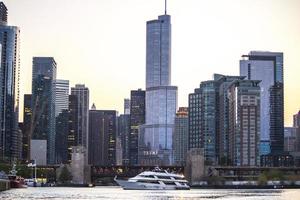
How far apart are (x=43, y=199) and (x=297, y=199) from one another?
4353 cm

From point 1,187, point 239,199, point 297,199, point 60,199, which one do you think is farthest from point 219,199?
point 1,187

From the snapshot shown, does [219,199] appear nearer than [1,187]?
Yes

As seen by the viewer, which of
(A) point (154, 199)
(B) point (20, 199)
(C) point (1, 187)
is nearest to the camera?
(B) point (20, 199)

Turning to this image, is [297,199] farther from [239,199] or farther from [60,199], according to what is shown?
[60,199]

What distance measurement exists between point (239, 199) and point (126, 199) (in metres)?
19.5

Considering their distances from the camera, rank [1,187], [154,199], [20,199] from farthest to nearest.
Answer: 1. [1,187]
2. [154,199]
3. [20,199]

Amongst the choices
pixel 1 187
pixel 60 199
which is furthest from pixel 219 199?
pixel 1 187

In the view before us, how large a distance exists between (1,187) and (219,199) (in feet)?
196

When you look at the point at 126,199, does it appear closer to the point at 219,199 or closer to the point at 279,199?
the point at 219,199

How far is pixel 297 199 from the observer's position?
461 ft

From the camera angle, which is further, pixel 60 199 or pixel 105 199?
pixel 105 199

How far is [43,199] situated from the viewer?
13225 centimetres

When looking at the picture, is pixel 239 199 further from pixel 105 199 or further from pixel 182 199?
pixel 105 199

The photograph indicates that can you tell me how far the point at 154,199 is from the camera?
13638cm
